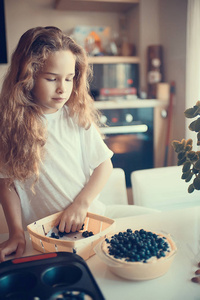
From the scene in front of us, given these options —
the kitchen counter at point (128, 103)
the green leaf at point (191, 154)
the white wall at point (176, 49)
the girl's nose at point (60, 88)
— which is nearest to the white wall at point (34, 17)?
the white wall at point (176, 49)

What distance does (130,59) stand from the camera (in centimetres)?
346

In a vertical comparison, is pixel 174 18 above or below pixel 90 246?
above

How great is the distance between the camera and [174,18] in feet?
10.4

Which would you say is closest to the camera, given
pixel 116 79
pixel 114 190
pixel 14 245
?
pixel 14 245

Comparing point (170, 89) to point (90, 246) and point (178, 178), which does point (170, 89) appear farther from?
point (90, 246)

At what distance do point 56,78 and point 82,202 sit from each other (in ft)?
1.30

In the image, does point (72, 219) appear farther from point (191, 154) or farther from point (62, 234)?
point (191, 154)

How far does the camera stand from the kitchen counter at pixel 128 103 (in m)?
3.09

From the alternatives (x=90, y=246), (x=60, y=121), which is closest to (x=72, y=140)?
(x=60, y=121)

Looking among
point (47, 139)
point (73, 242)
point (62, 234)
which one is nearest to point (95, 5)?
point (47, 139)

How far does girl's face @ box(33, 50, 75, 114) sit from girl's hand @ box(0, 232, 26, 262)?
41 cm

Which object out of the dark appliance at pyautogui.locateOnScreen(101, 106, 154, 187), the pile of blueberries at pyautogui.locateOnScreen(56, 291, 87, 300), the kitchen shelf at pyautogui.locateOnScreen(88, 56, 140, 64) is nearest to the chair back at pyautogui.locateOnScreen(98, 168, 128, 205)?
the pile of blueberries at pyautogui.locateOnScreen(56, 291, 87, 300)

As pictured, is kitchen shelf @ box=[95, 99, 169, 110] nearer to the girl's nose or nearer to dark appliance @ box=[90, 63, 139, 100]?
dark appliance @ box=[90, 63, 139, 100]

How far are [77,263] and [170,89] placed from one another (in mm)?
2692
